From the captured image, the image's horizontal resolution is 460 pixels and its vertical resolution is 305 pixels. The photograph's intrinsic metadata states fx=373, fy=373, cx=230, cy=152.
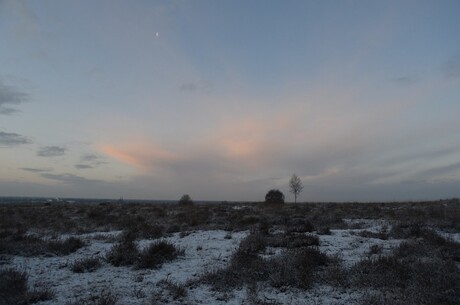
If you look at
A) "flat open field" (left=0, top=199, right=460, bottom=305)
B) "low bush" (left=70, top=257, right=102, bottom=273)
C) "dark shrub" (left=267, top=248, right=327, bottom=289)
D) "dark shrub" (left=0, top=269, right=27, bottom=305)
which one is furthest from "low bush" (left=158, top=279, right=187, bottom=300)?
"dark shrub" (left=0, top=269, right=27, bottom=305)

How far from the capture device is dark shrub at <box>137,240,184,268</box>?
10.2m

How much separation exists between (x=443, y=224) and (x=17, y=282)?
16820 mm

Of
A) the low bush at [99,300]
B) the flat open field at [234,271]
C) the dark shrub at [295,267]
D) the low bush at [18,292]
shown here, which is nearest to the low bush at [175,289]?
the flat open field at [234,271]

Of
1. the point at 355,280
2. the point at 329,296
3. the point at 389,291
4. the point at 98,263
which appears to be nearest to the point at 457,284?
the point at 389,291

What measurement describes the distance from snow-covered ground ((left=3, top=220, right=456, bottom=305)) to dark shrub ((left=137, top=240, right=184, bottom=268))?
236mm

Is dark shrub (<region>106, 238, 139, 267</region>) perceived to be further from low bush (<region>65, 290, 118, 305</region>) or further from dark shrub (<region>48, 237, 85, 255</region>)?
low bush (<region>65, 290, 118, 305</region>)

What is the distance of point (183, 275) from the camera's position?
9.35m

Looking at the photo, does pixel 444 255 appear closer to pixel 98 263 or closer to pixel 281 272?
pixel 281 272

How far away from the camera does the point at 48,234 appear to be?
16406 millimetres

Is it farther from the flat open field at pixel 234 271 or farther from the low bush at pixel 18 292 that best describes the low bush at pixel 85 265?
the low bush at pixel 18 292

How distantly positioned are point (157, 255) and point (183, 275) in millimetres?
1636

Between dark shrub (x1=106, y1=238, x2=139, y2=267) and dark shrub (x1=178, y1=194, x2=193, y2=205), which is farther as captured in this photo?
dark shrub (x1=178, y1=194, x2=193, y2=205)

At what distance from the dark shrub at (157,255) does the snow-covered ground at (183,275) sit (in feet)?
0.78

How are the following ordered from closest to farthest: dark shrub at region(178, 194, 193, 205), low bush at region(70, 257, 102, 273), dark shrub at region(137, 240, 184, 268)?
low bush at region(70, 257, 102, 273) < dark shrub at region(137, 240, 184, 268) < dark shrub at region(178, 194, 193, 205)
